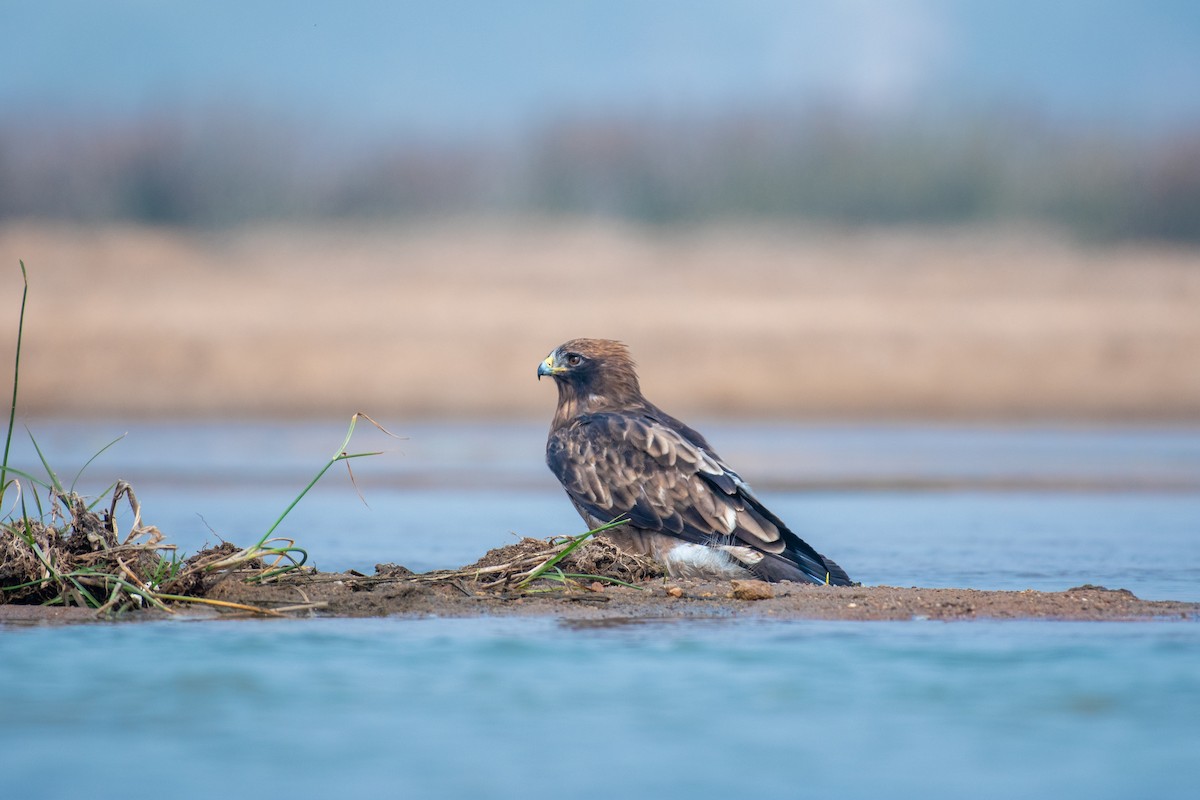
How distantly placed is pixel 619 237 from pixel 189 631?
18.5 m

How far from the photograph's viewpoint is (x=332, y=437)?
18.5 m

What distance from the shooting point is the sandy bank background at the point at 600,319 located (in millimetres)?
20516

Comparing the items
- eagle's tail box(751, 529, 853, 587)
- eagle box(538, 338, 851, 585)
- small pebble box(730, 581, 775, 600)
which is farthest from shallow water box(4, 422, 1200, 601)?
small pebble box(730, 581, 775, 600)

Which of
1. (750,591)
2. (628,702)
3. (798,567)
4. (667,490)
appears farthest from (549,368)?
(628,702)

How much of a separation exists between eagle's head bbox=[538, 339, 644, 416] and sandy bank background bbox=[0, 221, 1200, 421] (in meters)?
10.9

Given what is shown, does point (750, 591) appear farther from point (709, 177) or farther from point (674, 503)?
point (709, 177)

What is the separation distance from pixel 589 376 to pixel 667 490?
111 cm

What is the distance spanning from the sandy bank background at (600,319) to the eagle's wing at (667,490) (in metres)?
11.6

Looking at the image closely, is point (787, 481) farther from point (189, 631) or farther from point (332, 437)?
point (189, 631)

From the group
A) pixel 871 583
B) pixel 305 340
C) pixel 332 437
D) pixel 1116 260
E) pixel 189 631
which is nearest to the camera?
pixel 189 631

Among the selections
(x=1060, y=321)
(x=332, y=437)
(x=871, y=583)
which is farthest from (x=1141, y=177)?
(x=871, y=583)

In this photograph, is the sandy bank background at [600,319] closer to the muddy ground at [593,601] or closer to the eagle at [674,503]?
the eagle at [674,503]

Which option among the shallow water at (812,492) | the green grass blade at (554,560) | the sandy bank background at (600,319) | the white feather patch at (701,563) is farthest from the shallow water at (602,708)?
the sandy bank background at (600,319)

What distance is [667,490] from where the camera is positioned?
27.0ft
